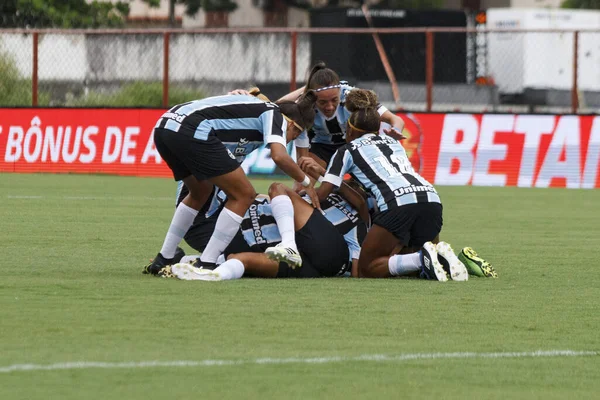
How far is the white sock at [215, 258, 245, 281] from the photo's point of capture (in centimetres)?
923

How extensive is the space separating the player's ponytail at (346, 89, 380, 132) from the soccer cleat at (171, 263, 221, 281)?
1696 millimetres

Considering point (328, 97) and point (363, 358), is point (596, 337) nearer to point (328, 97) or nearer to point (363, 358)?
point (363, 358)

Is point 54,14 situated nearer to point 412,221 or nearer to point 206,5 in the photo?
point 206,5

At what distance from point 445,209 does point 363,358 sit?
10774 mm

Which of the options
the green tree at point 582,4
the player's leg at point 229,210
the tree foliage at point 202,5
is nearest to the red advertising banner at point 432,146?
the player's leg at point 229,210

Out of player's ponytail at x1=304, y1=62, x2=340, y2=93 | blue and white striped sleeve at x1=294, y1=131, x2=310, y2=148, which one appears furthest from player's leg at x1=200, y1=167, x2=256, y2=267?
blue and white striped sleeve at x1=294, y1=131, x2=310, y2=148

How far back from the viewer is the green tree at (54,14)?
35281 millimetres

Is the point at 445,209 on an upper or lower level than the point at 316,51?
lower

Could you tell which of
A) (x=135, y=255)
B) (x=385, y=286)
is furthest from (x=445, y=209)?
(x=385, y=286)

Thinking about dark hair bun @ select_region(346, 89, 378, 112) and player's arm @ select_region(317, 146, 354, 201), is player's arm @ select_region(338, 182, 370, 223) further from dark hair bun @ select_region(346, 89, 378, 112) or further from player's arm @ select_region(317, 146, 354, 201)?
dark hair bun @ select_region(346, 89, 378, 112)

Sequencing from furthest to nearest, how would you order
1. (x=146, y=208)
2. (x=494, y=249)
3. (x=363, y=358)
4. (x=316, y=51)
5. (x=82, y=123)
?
(x=316, y=51), (x=82, y=123), (x=146, y=208), (x=494, y=249), (x=363, y=358)

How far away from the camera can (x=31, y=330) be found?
691cm

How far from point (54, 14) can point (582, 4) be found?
24.7m

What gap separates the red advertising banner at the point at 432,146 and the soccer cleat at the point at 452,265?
1188 cm
